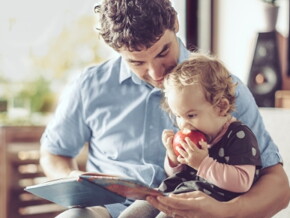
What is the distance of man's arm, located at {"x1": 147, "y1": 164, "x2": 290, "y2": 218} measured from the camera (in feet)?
4.71

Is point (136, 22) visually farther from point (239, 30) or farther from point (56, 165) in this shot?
point (239, 30)

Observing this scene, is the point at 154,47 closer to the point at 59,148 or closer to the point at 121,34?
the point at 121,34

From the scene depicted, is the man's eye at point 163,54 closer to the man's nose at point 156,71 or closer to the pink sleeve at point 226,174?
the man's nose at point 156,71

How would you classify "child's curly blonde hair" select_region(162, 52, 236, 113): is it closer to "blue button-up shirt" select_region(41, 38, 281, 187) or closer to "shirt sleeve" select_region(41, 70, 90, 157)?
"blue button-up shirt" select_region(41, 38, 281, 187)

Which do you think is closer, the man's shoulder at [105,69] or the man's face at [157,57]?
the man's face at [157,57]

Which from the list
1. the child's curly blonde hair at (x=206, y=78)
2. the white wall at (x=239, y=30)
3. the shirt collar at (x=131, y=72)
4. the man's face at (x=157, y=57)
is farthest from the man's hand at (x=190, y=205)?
the white wall at (x=239, y=30)

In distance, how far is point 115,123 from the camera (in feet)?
6.00

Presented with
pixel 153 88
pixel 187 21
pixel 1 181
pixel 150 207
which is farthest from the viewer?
pixel 187 21

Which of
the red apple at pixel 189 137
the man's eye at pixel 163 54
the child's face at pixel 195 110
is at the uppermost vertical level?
the man's eye at pixel 163 54

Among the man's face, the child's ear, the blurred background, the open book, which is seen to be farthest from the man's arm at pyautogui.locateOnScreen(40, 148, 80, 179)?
the blurred background

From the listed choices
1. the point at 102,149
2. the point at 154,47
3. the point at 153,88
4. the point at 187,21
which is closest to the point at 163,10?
the point at 154,47

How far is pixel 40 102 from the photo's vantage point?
3.75 m

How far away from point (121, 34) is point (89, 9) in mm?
2320

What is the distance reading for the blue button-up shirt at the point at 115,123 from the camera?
1.77 metres
